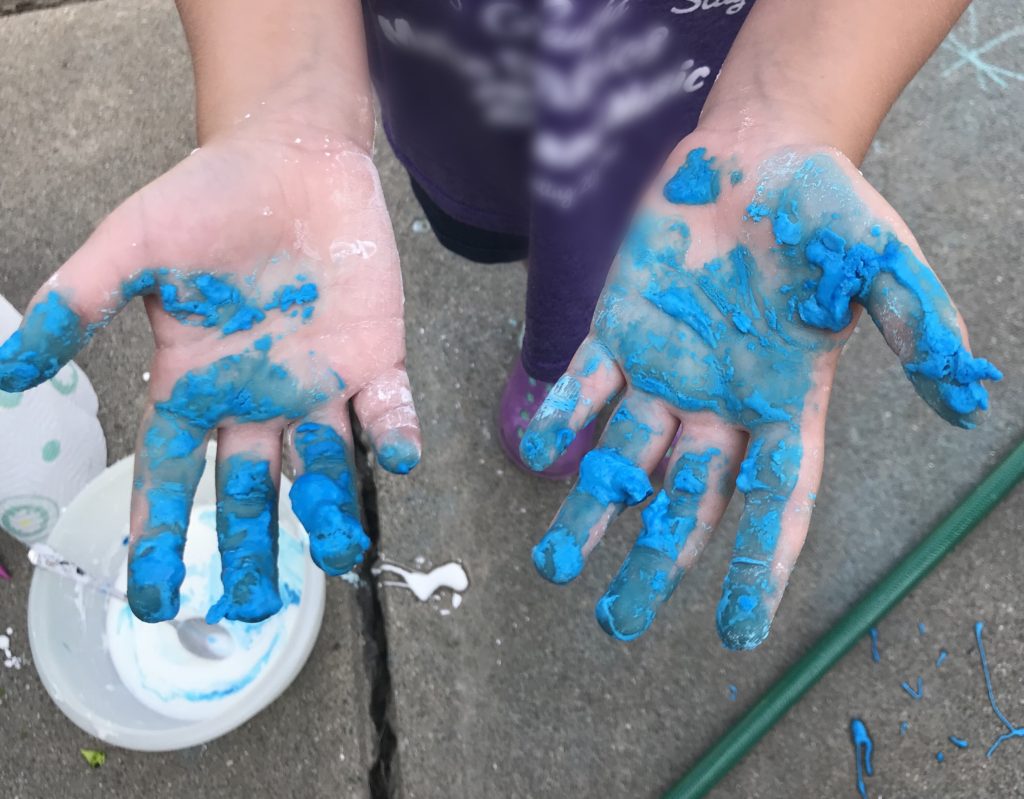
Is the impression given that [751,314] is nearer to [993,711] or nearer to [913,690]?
[913,690]

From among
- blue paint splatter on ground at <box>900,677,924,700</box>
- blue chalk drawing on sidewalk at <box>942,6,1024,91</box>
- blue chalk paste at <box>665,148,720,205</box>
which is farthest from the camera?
blue chalk drawing on sidewalk at <box>942,6,1024,91</box>

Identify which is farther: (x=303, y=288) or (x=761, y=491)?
(x=303, y=288)

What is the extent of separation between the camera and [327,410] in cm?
120

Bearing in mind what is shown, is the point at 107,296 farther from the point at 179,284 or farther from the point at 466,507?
the point at 466,507

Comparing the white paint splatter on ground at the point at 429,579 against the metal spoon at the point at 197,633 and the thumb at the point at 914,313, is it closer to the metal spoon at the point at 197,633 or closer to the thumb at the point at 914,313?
the metal spoon at the point at 197,633

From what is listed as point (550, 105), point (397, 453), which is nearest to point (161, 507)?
point (397, 453)

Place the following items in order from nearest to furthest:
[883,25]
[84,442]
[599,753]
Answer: [883,25] < [599,753] < [84,442]

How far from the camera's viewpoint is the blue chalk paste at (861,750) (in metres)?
1.76

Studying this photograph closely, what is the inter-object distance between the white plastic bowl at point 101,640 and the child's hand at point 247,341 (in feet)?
1.92

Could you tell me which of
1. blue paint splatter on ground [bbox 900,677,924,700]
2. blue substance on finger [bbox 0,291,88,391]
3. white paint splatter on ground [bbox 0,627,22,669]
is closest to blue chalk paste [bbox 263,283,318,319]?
blue substance on finger [bbox 0,291,88,391]

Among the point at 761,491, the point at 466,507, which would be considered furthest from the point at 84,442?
the point at 761,491

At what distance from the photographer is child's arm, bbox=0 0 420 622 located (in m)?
1.10

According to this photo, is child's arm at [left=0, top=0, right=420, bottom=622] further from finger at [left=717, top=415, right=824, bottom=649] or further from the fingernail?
finger at [left=717, top=415, right=824, bottom=649]

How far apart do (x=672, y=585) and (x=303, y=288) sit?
0.71 meters
